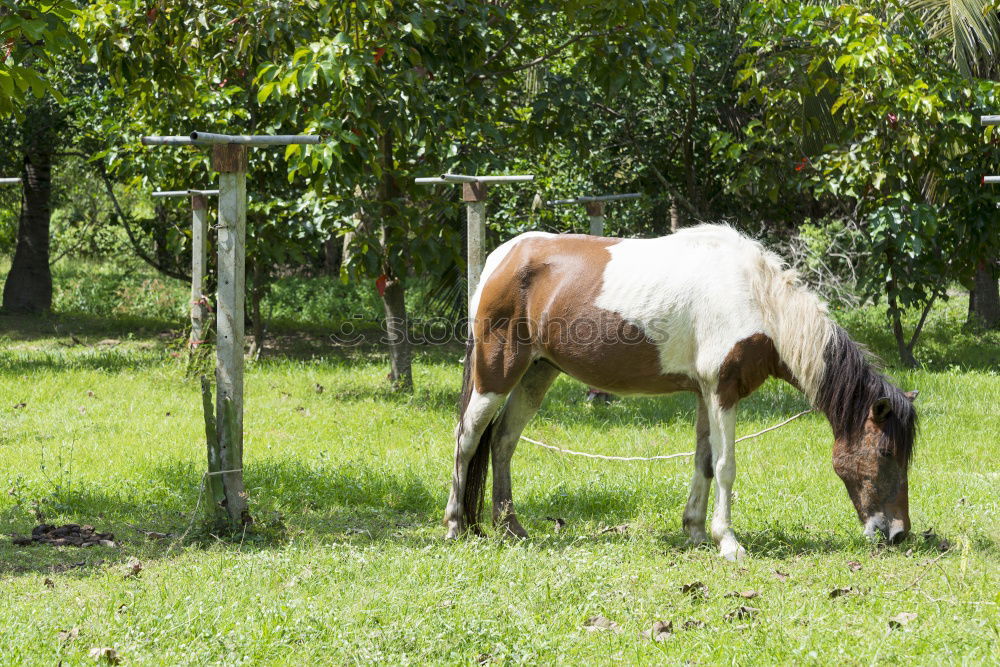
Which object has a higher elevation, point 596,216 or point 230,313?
point 596,216

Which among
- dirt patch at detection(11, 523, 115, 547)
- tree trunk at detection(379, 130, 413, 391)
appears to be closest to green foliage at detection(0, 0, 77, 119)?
dirt patch at detection(11, 523, 115, 547)

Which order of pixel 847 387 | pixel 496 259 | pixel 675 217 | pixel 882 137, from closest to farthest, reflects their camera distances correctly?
pixel 847 387 → pixel 496 259 → pixel 882 137 → pixel 675 217

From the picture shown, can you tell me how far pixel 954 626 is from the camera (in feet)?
13.9

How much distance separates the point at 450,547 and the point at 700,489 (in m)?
1.51

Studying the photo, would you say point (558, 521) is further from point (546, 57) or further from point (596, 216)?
point (546, 57)

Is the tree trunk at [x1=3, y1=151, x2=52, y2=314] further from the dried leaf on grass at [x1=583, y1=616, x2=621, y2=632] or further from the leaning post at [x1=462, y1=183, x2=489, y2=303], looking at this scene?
the dried leaf on grass at [x1=583, y1=616, x2=621, y2=632]

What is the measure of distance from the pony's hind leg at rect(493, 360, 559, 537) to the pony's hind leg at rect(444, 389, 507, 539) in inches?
6.3

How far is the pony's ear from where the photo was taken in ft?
17.8

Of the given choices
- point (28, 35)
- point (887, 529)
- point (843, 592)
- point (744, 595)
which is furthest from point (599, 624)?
point (28, 35)

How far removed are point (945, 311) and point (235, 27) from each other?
517 inches

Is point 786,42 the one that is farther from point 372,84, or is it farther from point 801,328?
point 801,328

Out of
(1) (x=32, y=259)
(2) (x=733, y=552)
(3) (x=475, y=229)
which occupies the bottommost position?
(2) (x=733, y=552)

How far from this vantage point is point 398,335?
36.0 feet

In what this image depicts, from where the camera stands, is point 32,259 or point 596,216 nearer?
point 596,216
